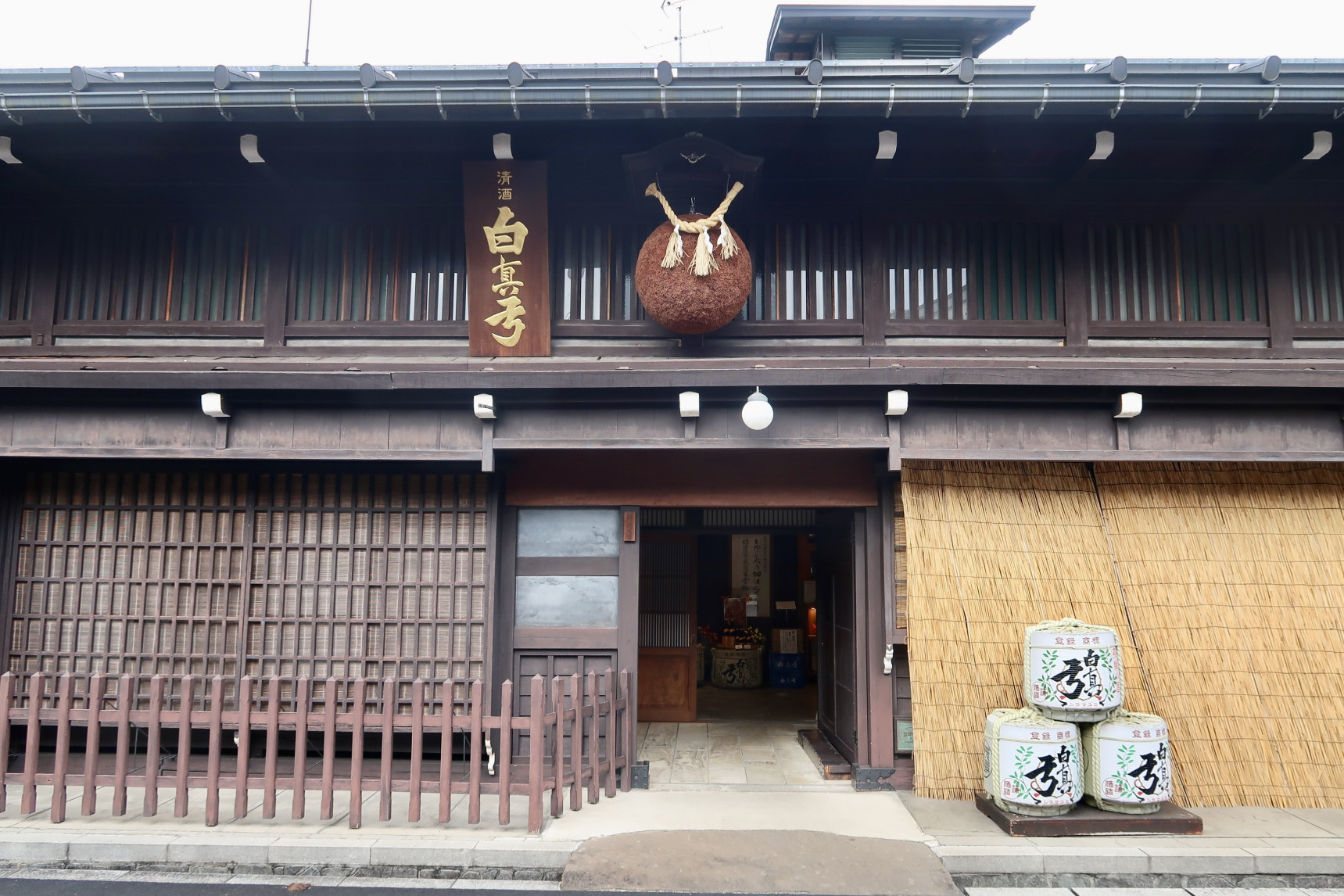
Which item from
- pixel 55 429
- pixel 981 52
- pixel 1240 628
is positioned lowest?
pixel 1240 628

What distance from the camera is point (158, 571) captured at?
22.5 feet


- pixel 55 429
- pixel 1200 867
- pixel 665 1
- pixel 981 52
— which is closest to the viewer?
pixel 1200 867

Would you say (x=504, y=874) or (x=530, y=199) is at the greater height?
(x=530, y=199)

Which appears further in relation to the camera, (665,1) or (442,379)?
(665,1)

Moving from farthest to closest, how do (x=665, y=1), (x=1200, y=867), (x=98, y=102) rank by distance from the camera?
(x=665, y=1) → (x=98, y=102) → (x=1200, y=867)

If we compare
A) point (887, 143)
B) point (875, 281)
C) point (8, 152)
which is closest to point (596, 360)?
point (875, 281)

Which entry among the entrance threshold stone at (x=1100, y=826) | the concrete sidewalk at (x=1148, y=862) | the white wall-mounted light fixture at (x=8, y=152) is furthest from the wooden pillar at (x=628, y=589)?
the white wall-mounted light fixture at (x=8, y=152)

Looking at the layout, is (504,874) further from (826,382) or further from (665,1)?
(665,1)

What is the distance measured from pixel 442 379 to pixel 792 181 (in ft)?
12.1

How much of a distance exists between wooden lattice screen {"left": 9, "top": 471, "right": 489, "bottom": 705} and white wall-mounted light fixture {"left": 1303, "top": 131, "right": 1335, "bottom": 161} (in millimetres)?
7704

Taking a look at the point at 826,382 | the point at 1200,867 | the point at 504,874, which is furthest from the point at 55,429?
the point at 1200,867

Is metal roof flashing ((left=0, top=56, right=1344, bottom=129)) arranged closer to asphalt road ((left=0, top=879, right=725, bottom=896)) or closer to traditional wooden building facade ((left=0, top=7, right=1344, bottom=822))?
traditional wooden building facade ((left=0, top=7, right=1344, bottom=822))

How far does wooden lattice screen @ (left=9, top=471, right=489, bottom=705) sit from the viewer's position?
6.72 metres

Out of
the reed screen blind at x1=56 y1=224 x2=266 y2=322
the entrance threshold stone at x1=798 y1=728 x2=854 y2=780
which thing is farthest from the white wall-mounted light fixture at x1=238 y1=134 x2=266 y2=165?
the entrance threshold stone at x1=798 y1=728 x2=854 y2=780
